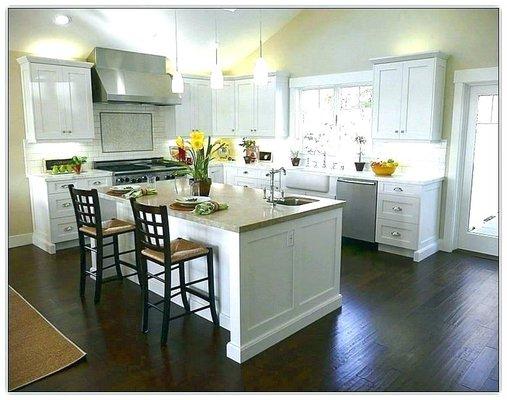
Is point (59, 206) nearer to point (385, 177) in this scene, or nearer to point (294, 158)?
point (294, 158)

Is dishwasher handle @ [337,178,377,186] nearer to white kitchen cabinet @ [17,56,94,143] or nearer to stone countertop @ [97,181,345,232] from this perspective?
stone countertop @ [97,181,345,232]

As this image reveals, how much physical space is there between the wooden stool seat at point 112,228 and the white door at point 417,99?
339cm

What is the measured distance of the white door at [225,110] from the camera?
714cm

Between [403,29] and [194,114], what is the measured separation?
3396 millimetres

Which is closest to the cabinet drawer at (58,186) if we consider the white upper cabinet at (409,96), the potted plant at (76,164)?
the potted plant at (76,164)

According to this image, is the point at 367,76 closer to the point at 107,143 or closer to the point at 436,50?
the point at 436,50

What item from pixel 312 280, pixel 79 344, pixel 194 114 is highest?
pixel 194 114

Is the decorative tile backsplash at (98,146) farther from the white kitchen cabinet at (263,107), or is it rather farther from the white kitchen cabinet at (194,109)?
the white kitchen cabinet at (263,107)

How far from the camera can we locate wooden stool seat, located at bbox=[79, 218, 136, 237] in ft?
12.3

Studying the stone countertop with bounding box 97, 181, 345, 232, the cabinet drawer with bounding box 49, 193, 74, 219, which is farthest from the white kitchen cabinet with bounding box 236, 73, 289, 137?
the cabinet drawer with bounding box 49, 193, 74, 219

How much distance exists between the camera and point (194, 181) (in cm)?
368

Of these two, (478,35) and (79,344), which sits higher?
(478,35)

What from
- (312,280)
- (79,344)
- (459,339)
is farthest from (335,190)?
(79,344)

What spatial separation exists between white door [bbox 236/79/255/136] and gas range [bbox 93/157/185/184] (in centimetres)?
139
